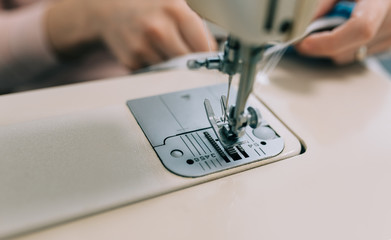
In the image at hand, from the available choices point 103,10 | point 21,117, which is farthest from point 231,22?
point 103,10

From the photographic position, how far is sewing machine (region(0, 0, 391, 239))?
1.27 ft

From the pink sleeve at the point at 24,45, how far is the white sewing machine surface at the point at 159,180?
0.26 meters

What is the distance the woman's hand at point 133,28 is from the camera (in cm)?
68

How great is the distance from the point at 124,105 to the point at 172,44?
19 cm

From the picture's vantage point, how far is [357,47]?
28.3 inches

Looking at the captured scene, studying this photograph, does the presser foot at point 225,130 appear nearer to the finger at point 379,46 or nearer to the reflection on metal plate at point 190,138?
the reflection on metal plate at point 190,138

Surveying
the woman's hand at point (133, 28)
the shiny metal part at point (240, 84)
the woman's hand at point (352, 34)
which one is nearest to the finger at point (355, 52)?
the woman's hand at point (352, 34)

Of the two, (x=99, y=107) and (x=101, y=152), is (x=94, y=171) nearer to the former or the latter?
(x=101, y=152)

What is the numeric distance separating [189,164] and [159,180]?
0.05 metres

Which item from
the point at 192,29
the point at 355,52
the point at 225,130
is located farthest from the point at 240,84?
the point at 355,52

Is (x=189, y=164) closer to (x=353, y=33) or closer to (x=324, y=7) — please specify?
(x=353, y=33)

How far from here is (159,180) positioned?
1.41 ft

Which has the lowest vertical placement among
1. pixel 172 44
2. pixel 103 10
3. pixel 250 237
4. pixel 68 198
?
pixel 250 237

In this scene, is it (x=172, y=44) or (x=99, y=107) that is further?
(x=172, y=44)
